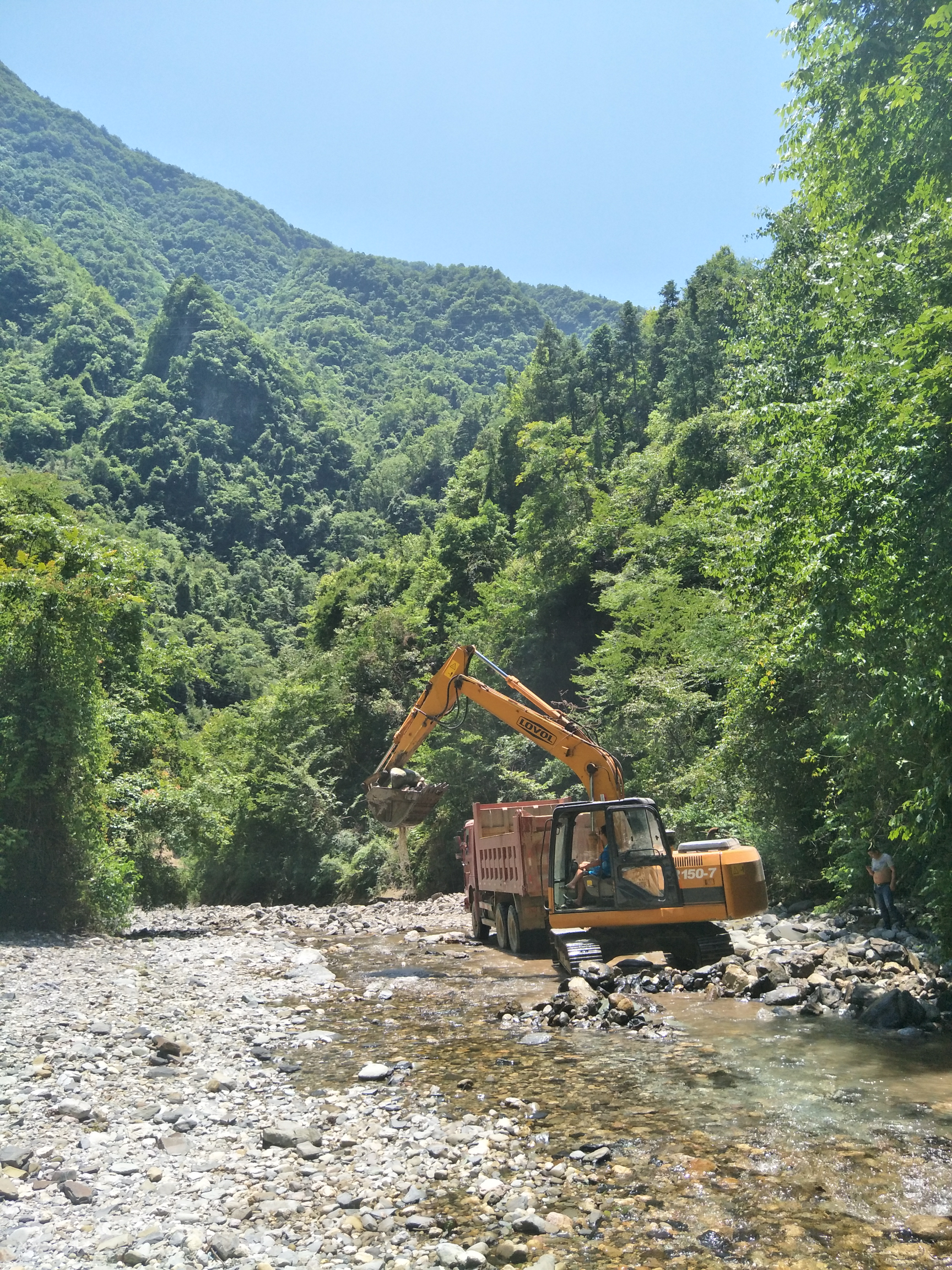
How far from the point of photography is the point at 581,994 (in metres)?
10.8

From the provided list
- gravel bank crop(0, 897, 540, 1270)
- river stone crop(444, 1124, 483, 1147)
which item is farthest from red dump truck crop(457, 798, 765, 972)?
river stone crop(444, 1124, 483, 1147)

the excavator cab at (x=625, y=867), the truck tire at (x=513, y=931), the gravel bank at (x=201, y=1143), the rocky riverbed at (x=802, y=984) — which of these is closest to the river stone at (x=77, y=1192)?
the gravel bank at (x=201, y=1143)

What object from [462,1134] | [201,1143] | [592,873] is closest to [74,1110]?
[201,1143]

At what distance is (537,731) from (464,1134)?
9055 millimetres

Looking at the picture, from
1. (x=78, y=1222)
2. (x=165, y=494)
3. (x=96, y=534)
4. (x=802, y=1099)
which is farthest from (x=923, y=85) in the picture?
(x=165, y=494)

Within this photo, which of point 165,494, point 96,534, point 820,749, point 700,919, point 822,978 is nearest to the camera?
point 822,978

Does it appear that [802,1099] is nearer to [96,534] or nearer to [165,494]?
[96,534]

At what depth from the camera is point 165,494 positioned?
424 feet

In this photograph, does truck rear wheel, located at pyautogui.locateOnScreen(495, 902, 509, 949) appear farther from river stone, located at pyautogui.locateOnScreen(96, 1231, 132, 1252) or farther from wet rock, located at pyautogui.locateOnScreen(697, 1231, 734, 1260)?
river stone, located at pyautogui.locateOnScreen(96, 1231, 132, 1252)

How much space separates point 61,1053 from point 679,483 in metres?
33.3

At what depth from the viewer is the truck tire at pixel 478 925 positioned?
18.5m

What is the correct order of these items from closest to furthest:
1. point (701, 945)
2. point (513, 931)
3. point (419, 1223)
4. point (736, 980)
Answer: point (419, 1223) < point (736, 980) < point (701, 945) < point (513, 931)

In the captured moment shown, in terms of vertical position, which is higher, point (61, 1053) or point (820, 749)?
point (820, 749)

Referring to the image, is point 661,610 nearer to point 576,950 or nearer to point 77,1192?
point 576,950
